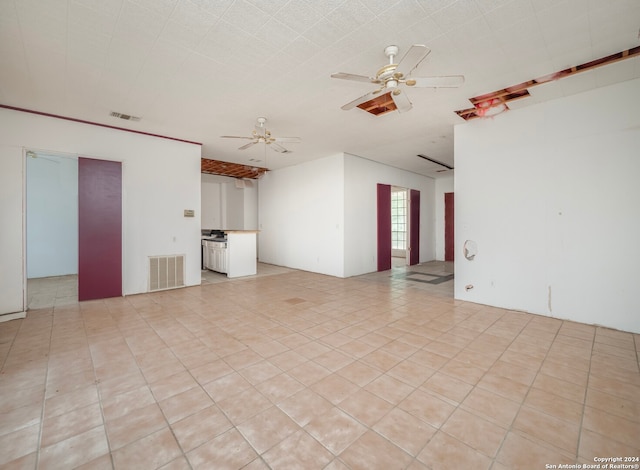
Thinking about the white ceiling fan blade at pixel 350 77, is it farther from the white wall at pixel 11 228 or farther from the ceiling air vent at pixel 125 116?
the white wall at pixel 11 228

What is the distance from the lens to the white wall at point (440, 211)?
411 inches

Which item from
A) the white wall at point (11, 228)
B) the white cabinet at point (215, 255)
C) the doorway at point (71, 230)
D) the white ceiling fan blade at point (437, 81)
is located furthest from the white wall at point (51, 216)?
the white ceiling fan blade at point (437, 81)

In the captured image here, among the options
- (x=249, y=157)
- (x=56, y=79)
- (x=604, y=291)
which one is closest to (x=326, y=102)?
(x=56, y=79)

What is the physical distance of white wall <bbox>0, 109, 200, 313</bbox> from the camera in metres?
4.28

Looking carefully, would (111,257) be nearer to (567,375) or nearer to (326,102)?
(326,102)

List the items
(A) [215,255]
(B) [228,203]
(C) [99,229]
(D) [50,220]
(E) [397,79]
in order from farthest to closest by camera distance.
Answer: (B) [228,203]
(A) [215,255]
(D) [50,220]
(C) [99,229]
(E) [397,79]

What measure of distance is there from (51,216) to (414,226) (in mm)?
10704

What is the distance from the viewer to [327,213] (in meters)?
7.62

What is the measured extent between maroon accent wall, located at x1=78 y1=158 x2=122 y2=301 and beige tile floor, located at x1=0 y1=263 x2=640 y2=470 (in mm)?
980

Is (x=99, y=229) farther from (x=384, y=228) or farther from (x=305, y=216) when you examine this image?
(x=384, y=228)

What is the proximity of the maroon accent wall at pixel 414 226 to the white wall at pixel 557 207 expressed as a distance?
418 cm

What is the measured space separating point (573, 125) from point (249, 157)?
6.91m

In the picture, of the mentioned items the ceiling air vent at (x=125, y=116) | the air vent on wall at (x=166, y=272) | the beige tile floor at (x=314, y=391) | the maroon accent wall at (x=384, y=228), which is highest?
the ceiling air vent at (x=125, y=116)

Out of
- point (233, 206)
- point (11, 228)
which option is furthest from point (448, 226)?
point (11, 228)
